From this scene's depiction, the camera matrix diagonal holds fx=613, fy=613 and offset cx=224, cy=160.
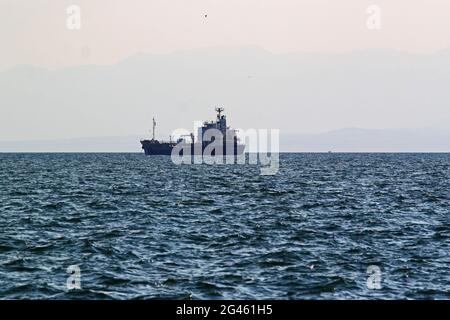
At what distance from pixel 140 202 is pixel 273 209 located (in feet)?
34.2

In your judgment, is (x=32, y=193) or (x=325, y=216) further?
(x=32, y=193)

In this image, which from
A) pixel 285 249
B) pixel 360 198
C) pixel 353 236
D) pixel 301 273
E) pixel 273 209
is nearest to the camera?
pixel 301 273

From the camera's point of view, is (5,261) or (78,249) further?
(78,249)

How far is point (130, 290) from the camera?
17422mm

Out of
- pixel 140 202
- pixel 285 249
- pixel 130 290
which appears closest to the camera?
pixel 130 290

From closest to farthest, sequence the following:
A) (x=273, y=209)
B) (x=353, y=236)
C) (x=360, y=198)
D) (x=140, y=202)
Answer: (x=353, y=236)
(x=273, y=209)
(x=140, y=202)
(x=360, y=198)

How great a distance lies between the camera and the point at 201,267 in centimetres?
2044

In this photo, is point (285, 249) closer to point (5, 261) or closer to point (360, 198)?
point (5, 261)

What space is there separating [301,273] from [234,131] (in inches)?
6801

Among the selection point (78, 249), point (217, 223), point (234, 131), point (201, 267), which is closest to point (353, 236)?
point (217, 223)
